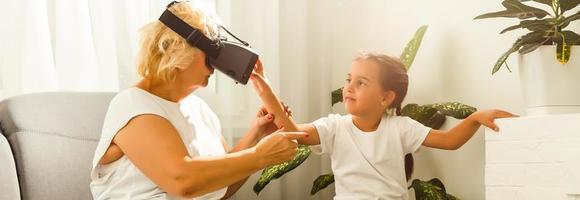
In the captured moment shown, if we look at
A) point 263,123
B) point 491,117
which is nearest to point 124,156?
point 263,123

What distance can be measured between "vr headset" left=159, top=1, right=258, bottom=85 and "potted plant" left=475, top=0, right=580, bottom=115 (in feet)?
2.09

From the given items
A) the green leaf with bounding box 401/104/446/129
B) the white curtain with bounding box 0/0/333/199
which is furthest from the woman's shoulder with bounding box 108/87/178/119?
the green leaf with bounding box 401/104/446/129

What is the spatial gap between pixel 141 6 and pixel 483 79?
1061mm

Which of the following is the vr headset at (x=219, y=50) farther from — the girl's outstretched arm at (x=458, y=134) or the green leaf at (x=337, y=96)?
the green leaf at (x=337, y=96)

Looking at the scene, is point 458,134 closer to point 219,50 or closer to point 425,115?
point 425,115

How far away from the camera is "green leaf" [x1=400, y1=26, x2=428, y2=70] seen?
1.91 m

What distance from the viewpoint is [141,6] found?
184 centimetres

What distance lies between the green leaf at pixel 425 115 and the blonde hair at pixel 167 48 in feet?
2.63

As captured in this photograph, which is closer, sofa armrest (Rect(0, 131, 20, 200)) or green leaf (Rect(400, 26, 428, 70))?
sofa armrest (Rect(0, 131, 20, 200))

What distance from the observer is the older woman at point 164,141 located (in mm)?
1226

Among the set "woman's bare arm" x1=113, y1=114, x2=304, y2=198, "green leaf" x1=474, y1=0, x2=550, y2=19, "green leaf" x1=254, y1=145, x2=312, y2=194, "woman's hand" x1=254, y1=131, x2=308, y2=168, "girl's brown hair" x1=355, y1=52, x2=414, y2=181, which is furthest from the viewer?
"green leaf" x1=254, y1=145, x2=312, y2=194

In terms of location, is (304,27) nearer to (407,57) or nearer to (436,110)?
(407,57)

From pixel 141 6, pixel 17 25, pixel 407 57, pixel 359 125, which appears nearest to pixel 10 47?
pixel 17 25

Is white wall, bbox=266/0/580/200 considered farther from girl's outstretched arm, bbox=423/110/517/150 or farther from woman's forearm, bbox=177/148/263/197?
woman's forearm, bbox=177/148/263/197
